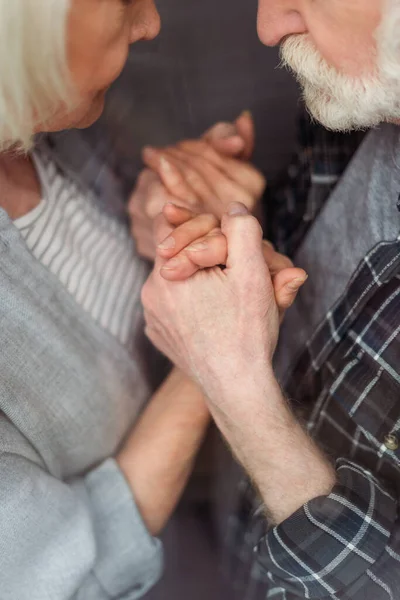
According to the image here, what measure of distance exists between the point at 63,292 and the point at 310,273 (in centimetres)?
29

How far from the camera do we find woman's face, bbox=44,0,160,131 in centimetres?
51

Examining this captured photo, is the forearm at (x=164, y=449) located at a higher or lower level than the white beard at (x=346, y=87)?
lower

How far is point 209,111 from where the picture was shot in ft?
2.79

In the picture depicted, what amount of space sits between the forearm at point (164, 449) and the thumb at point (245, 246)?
0.17 metres

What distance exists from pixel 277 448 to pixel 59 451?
22cm

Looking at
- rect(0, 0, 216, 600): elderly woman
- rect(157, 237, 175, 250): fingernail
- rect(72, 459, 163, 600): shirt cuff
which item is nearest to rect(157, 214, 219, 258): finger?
rect(157, 237, 175, 250): fingernail

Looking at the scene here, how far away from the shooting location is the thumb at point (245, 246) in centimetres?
56

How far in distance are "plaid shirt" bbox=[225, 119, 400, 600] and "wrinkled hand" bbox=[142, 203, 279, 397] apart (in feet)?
0.27

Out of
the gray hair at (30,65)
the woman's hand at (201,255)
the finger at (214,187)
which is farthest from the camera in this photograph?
the finger at (214,187)

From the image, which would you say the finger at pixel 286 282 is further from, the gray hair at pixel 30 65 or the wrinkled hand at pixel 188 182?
the gray hair at pixel 30 65

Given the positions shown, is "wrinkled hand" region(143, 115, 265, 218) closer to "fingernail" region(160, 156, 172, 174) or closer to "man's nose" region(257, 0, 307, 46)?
"fingernail" region(160, 156, 172, 174)

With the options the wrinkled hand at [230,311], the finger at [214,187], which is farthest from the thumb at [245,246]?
the finger at [214,187]

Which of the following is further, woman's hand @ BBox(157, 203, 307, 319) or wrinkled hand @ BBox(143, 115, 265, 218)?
wrinkled hand @ BBox(143, 115, 265, 218)

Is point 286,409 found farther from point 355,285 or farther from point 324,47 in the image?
point 324,47
